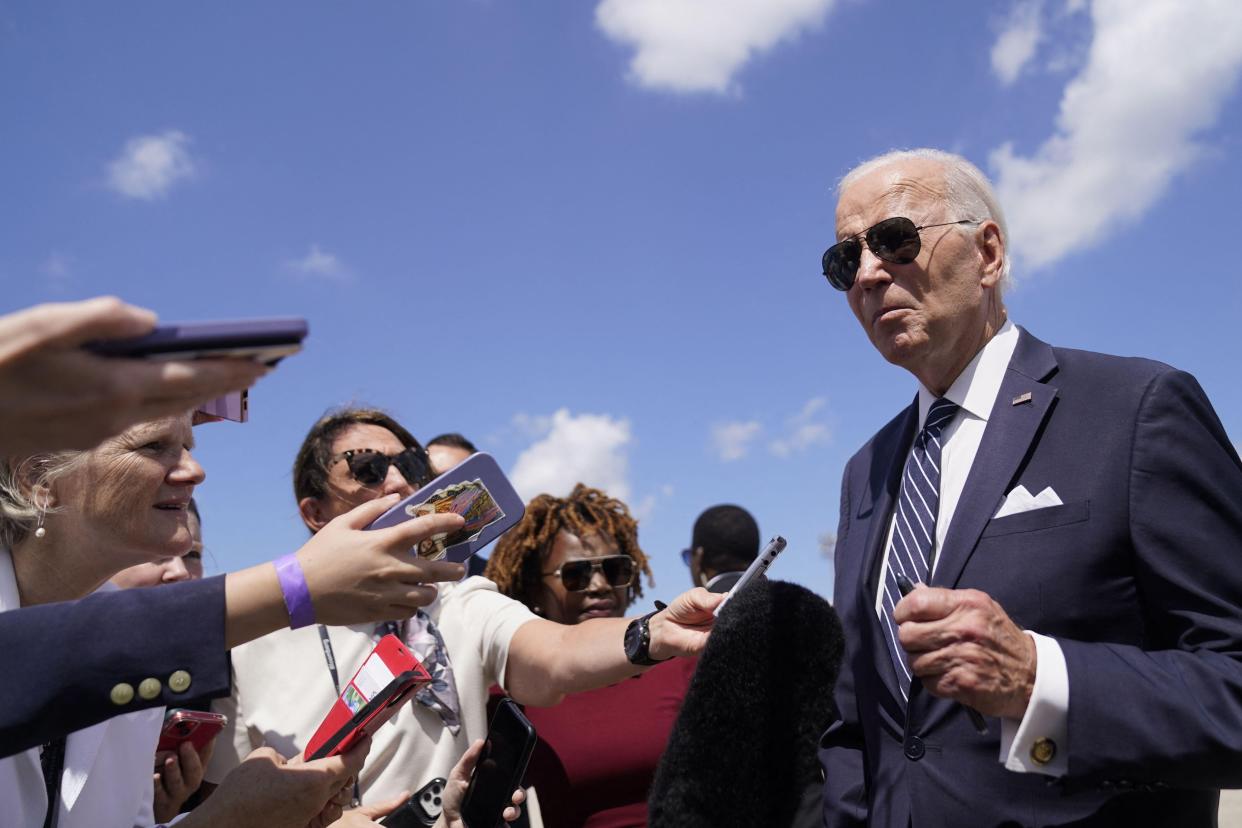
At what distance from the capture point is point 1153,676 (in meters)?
2.13

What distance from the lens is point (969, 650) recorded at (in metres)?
2.05

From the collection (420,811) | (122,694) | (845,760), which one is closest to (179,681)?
(122,694)

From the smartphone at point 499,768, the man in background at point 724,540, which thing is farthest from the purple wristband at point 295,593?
the man in background at point 724,540

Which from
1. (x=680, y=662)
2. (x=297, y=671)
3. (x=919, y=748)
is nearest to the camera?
(x=919, y=748)

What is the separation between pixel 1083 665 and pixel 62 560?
273 centimetres

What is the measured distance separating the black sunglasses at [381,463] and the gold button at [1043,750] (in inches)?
96.6

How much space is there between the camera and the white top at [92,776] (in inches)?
97.2

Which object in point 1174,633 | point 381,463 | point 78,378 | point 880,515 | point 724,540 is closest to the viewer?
point 78,378

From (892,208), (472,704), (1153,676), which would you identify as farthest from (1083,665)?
(472,704)

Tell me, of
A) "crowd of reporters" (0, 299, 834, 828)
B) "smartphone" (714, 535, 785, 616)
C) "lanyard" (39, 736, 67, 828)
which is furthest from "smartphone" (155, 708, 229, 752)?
"smartphone" (714, 535, 785, 616)

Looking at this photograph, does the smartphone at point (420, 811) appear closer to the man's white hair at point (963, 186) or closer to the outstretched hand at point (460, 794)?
the outstretched hand at point (460, 794)

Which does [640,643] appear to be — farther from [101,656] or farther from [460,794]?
[101,656]

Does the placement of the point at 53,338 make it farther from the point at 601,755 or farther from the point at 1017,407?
the point at 601,755

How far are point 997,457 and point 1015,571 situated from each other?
33 cm
